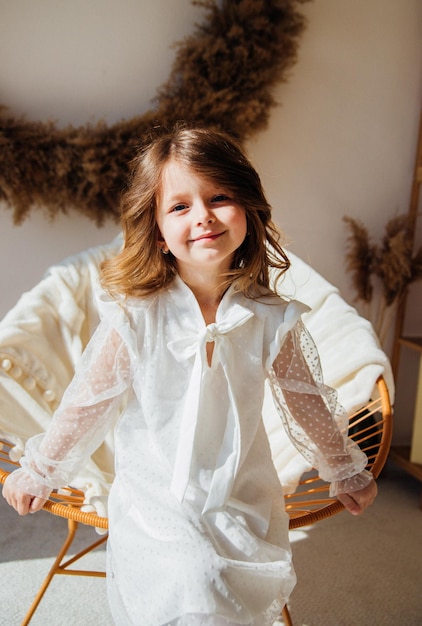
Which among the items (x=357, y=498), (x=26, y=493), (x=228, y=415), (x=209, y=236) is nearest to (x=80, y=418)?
(x=26, y=493)

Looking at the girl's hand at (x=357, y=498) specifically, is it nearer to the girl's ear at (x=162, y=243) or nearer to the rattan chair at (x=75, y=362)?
the rattan chair at (x=75, y=362)

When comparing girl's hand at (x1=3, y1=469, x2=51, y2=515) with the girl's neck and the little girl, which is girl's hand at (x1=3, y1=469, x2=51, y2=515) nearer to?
the little girl

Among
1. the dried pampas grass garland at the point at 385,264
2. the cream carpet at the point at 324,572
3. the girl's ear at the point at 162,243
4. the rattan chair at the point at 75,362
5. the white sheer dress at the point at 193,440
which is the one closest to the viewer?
the white sheer dress at the point at 193,440

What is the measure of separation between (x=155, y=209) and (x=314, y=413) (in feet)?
1.57

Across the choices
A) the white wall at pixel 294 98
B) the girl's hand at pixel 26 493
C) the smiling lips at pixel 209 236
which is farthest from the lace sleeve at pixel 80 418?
the white wall at pixel 294 98

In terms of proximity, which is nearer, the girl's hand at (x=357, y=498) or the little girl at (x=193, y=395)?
the little girl at (x=193, y=395)

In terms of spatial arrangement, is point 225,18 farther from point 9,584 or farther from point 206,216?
point 9,584

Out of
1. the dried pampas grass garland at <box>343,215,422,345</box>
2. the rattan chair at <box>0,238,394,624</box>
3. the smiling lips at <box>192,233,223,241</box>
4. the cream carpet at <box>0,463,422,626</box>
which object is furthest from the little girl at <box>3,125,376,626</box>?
the dried pampas grass garland at <box>343,215,422,345</box>

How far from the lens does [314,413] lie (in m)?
1.16

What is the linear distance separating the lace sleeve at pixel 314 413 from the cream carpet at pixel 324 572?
613 millimetres

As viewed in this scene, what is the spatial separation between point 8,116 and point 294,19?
0.97 metres

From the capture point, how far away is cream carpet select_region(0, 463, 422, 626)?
5.14ft

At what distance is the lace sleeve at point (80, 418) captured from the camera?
109 centimetres

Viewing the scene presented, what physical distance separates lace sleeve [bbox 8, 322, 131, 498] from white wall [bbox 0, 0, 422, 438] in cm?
106
